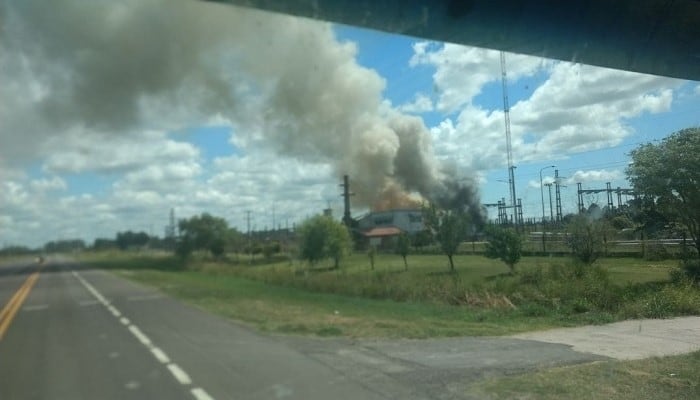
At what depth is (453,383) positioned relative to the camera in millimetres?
9281

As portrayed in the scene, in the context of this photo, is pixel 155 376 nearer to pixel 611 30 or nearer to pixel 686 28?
pixel 611 30

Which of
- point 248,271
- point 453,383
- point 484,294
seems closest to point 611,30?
point 453,383

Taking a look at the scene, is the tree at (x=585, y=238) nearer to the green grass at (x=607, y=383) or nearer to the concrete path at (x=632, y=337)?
the concrete path at (x=632, y=337)

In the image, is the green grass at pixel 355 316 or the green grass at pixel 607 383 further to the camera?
the green grass at pixel 355 316

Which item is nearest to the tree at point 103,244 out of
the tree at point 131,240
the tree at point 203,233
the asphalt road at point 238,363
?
the tree at point 131,240

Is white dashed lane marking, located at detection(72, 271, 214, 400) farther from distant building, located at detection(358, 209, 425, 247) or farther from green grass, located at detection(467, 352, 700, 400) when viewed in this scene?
distant building, located at detection(358, 209, 425, 247)

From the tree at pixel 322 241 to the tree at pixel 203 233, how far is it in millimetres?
16399

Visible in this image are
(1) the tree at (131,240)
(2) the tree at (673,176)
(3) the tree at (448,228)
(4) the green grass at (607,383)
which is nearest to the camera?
(4) the green grass at (607,383)

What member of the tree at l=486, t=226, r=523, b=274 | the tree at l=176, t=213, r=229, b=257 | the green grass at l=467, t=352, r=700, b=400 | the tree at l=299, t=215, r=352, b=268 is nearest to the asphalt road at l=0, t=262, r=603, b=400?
the green grass at l=467, t=352, r=700, b=400

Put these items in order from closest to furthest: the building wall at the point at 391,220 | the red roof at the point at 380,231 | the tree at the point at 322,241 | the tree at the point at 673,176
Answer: the tree at the point at 673,176, the building wall at the point at 391,220, the tree at the point at 322,241, the red roof at the point at 380,231

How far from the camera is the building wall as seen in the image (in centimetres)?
4575

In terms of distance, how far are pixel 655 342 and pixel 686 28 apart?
16.5ft

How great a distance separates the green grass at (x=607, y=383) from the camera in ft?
27.6

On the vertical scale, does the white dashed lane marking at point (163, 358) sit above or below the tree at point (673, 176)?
below
